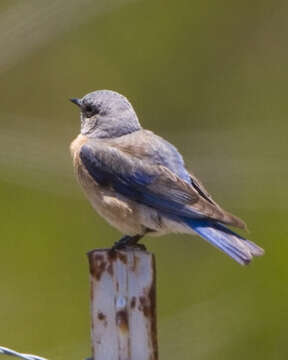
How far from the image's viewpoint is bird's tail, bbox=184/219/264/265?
16.9 feet

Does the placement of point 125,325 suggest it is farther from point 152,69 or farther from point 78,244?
point 152,69

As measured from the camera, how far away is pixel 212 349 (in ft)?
28.3

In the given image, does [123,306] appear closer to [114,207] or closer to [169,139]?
[114,207]

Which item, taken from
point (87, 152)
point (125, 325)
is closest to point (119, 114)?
point (87, 152)

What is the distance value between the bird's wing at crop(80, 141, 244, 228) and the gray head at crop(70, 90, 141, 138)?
Answer: 0.22m

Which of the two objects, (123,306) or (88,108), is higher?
(88,108)

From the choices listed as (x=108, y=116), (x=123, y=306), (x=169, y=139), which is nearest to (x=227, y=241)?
(x=123, y=306)

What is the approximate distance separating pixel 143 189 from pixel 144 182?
0.11 ft

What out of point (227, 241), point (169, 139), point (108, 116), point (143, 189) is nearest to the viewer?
point (227, 241)

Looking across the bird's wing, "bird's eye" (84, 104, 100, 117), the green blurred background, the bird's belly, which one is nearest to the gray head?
"bird's eye" (84, 104, 100, 117)

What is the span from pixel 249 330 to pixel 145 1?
2909 millimetres

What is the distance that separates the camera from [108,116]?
6.50m

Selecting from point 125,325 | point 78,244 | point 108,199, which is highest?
point 78,244

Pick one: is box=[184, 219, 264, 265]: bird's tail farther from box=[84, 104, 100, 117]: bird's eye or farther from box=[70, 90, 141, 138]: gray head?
box=[84, 104, 100, 117]: bird's eye
